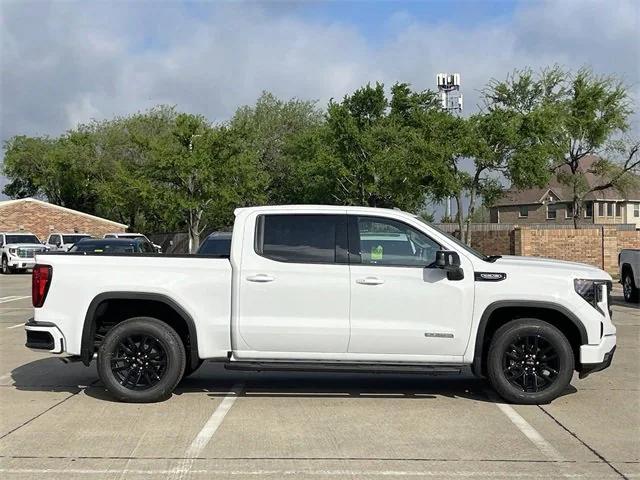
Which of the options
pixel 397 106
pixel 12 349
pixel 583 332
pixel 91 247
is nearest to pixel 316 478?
pixel 583 332

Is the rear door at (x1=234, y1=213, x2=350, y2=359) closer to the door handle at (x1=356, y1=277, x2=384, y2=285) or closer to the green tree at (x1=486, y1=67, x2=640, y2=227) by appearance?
the door handle at (x1=356, y1=277, x2=384, y2=285)

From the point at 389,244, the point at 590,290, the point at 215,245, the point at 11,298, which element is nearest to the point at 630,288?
the point at 215,245

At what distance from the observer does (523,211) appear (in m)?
66.0

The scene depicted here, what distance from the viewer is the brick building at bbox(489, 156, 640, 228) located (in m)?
59.6

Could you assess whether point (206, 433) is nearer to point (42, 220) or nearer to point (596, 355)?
point (596, 355)

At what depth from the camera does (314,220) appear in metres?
7.29

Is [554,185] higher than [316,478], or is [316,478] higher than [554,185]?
[554,185]

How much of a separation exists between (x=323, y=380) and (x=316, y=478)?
3.30 metres

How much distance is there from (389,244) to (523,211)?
2416 inches

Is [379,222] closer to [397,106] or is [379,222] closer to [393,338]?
[393,338]

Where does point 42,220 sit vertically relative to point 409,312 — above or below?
above

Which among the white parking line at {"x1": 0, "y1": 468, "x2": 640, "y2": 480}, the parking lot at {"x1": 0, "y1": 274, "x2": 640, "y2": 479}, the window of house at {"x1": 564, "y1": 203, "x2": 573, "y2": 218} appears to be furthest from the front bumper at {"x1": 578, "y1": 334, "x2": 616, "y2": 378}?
the window of house at {"x1": 564, "y1": 203, "x2": 573, "y2": 218}

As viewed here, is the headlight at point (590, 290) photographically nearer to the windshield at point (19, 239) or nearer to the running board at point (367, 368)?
the running board at point (367, 368)

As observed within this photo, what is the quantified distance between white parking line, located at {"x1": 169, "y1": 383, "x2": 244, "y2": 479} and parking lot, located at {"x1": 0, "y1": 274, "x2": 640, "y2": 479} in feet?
0.05
